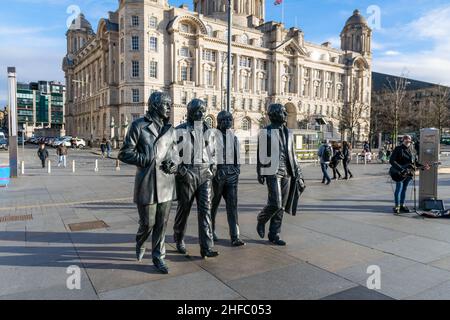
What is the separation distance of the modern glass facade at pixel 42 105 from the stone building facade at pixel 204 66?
19919 mm

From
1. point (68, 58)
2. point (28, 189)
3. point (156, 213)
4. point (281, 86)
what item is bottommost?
point (28, 189)

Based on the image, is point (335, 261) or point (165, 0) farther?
point (165, 0)

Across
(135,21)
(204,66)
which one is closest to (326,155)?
(135,21)

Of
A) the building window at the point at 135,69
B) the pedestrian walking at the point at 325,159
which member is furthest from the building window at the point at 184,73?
the pedestrian walking at the point at 325,159

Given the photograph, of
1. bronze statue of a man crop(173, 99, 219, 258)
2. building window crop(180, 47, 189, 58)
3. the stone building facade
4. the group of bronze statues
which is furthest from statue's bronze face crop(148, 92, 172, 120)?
building window crop(180, 47, 189, 58)

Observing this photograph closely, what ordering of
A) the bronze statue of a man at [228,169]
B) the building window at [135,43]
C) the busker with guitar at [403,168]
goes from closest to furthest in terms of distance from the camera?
the bronze statue of a man at [228,169] < the busker with guitar at [403,168] < the building window at [135,43]

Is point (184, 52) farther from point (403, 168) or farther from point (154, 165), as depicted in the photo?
point (154, 165)

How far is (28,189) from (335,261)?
37.3 ft

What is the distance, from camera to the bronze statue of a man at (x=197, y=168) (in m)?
4.88

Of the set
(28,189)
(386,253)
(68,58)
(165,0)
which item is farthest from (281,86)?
(386,253)

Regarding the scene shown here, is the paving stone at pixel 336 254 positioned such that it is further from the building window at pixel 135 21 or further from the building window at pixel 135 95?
the building window at pixel 135 21

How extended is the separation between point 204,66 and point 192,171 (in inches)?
2582

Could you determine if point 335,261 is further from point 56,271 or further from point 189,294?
point 56,271

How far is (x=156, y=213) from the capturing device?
178 inches
